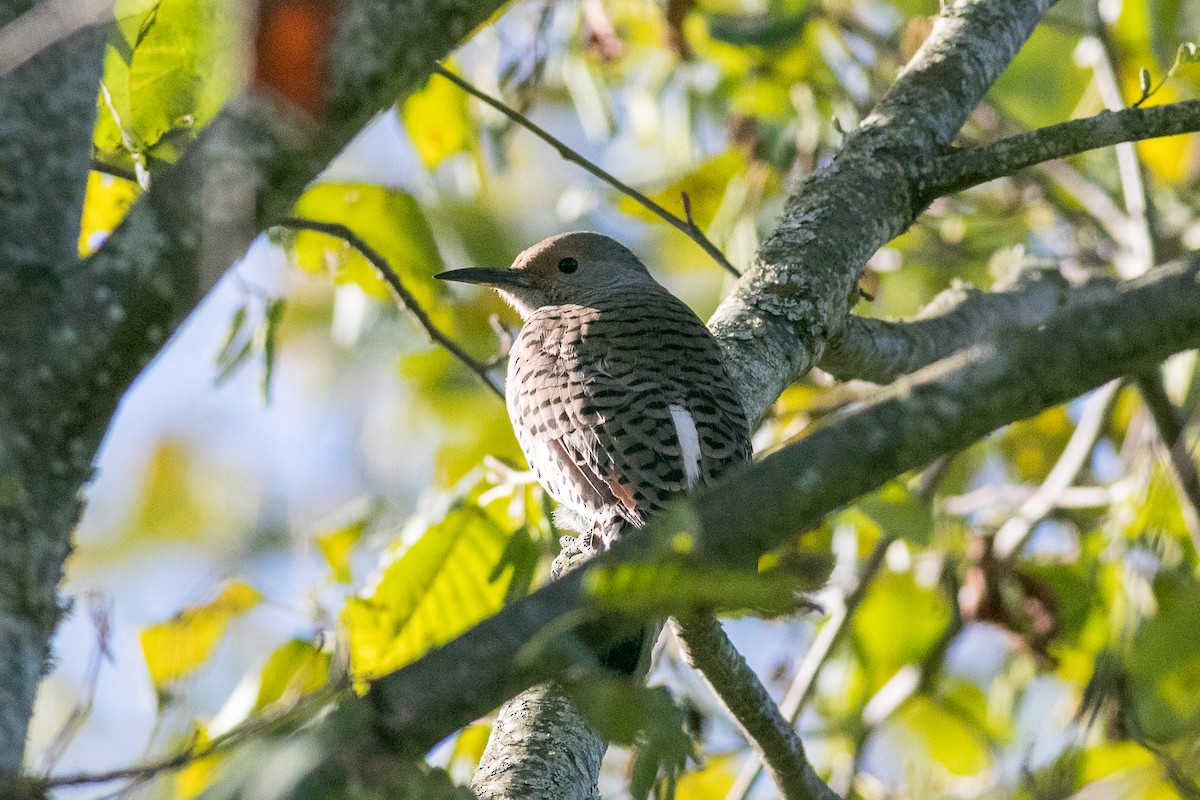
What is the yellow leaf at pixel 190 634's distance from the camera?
2924mm

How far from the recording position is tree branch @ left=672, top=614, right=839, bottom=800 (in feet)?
8.18

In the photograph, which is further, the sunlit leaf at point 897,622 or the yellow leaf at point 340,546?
the sunlit leaf at point 897,622

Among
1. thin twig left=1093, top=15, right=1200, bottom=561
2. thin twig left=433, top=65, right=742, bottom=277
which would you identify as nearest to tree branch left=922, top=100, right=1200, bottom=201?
thin twig left=433, top=65, right=742, bottom=277

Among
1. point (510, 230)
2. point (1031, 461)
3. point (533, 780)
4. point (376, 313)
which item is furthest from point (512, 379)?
point (510, 230)

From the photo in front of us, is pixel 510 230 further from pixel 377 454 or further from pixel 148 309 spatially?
pixel 148 309

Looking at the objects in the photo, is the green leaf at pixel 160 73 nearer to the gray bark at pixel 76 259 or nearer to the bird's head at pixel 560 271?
the gray bark at pixel 76 259

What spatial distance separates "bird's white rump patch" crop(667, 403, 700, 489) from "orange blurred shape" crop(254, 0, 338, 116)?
192 cm

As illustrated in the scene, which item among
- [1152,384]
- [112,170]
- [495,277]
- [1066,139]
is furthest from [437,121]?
[1152,384]

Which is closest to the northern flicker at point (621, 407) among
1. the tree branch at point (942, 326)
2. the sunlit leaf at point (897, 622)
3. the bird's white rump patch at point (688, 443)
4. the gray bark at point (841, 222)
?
the bird's white rump patch at point (688, 443)

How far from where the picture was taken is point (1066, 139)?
278 centimetres

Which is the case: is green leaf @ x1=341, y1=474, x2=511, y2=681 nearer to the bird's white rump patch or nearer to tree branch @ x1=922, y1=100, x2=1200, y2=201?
the bird's white rump patch

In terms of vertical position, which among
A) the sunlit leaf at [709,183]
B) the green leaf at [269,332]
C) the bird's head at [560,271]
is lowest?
the bird's head at [560,271]

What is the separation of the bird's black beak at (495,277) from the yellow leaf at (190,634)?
A: 152 cm

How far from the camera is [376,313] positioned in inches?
172
